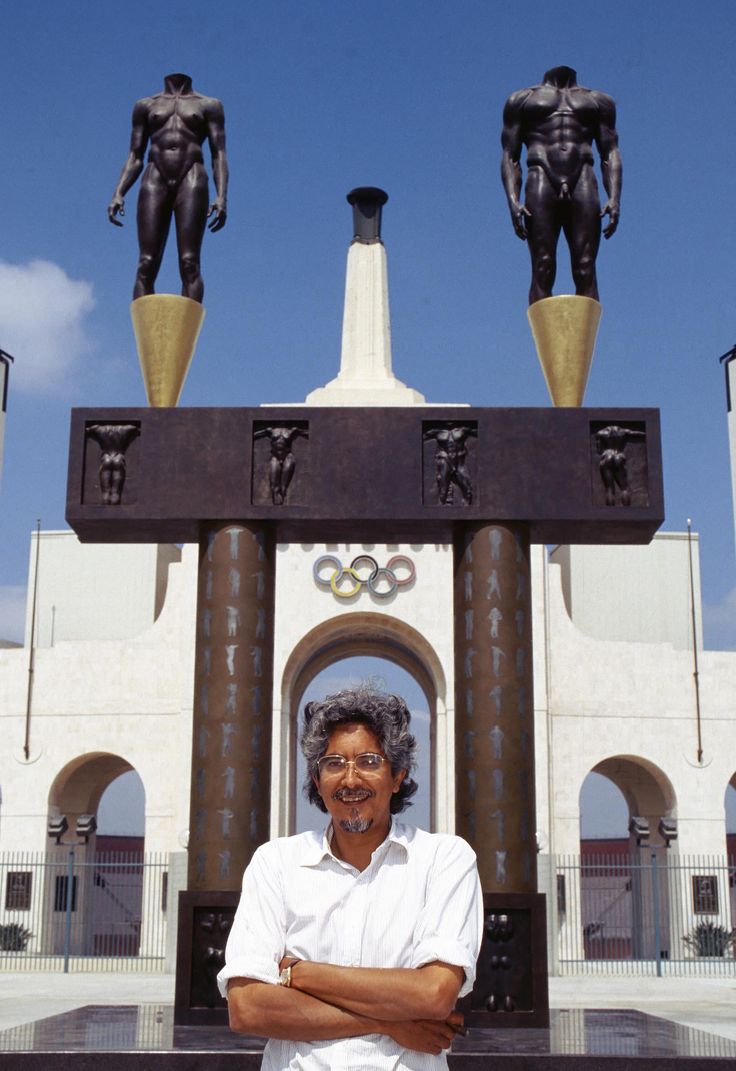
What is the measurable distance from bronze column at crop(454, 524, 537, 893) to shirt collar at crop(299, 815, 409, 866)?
231 inches

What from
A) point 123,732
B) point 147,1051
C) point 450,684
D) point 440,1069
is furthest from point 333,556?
point 440,1069

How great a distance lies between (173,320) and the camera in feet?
34.4

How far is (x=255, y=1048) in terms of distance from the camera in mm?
7223

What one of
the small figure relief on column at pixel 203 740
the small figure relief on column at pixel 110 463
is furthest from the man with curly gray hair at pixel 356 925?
the small figure relief on column at pixel 110 463

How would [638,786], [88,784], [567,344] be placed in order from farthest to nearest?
[88,784] < [638,786] < [567,344]

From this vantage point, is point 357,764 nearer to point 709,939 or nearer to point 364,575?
point 364,575

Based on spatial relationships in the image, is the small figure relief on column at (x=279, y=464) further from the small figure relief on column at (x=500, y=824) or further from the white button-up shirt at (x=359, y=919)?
the white button-up shirt at (x=359, y=919)

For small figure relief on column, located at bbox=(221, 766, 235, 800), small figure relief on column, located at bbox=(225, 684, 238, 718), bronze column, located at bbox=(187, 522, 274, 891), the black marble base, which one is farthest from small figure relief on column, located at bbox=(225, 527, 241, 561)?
the black marble base

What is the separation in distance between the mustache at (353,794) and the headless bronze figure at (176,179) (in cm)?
771

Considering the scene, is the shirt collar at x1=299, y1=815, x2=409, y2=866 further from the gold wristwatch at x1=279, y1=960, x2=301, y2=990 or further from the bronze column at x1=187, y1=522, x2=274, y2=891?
the bronze column at x1=187, y1=522, x2=274, y2=891

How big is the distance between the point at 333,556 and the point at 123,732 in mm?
6677

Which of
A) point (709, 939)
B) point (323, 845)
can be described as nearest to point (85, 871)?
point (709, 939)

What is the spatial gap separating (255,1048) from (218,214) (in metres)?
6.71

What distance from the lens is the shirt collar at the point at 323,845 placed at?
353cm
